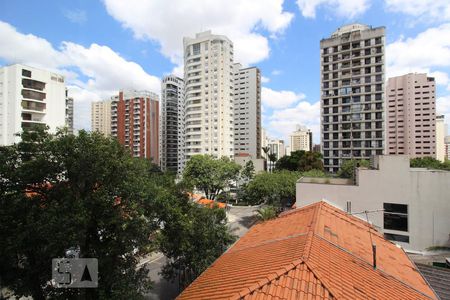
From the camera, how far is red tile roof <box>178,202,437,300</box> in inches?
274

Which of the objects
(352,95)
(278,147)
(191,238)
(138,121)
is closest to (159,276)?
(191,238)

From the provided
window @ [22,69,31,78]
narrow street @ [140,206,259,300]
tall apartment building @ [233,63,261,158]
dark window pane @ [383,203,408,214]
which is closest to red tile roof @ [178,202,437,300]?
narrow street @ [140,206,259,300]

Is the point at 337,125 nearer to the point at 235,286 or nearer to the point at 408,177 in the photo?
the point at 408,177

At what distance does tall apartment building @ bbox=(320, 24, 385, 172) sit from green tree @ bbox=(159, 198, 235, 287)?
170ft

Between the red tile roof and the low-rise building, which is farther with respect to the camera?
the low-rise building

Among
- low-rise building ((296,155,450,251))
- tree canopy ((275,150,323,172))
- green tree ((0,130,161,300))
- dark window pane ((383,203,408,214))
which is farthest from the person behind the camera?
tree canopy ((275,150,323,172))

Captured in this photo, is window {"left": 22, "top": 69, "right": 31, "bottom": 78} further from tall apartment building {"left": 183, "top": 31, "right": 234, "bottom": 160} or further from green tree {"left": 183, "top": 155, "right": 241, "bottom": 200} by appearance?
tall apartment building {"left": 183, "top": 31, "right": 234, "bottom": 160}

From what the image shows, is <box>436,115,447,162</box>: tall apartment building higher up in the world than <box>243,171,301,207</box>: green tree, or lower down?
higher up

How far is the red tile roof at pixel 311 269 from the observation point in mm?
6953

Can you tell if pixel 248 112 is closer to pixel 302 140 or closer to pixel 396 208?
pixel 396 208

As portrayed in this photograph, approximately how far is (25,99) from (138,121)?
4198 cm

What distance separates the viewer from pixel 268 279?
716cm

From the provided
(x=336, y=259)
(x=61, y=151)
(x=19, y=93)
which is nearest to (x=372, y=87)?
(x=336, y=259)

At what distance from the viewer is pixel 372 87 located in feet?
189
